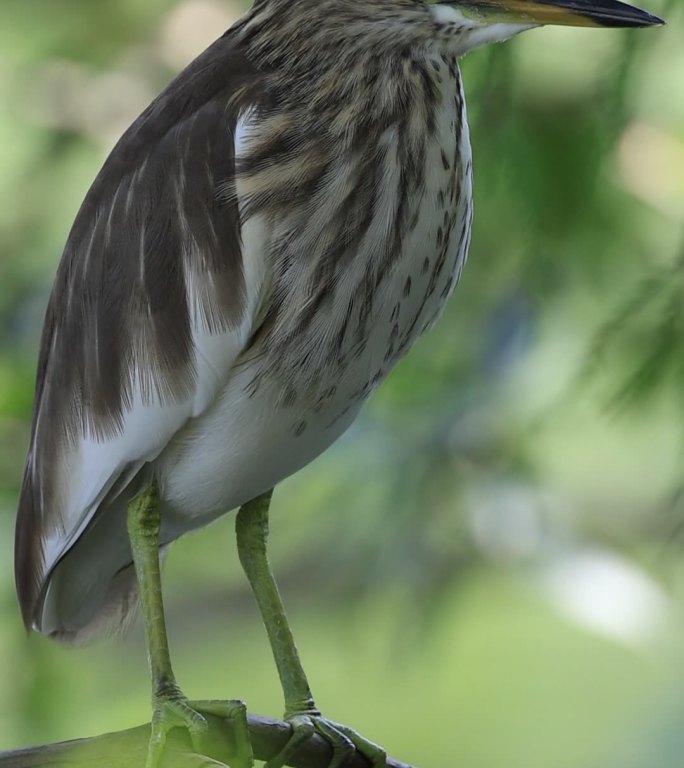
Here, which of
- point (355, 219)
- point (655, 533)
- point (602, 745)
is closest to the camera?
point (355, 219)

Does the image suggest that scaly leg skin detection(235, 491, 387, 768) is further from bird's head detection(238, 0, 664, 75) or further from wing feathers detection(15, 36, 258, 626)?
bird's head detection(238, 0, 664, 75)

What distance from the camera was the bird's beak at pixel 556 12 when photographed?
1.14m

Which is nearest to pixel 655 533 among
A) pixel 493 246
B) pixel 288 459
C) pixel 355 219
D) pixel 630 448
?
pixel 630 448

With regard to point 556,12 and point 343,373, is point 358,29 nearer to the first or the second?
point 556,12

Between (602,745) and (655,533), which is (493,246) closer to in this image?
(655,533)

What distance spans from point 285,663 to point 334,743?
0.14 meters

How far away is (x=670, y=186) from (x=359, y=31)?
1.34ft

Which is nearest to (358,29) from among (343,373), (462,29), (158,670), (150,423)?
(462,29)

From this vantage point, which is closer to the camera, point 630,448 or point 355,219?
point 355,219

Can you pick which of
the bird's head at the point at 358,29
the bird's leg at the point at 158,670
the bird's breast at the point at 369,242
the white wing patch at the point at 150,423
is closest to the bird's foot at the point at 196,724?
the bird's leg at the point at 158,670

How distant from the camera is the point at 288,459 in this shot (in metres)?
1.52

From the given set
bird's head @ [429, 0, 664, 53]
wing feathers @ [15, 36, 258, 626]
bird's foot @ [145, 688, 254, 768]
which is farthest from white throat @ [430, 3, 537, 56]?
bird's foot @ [145, 688, 254, 768]

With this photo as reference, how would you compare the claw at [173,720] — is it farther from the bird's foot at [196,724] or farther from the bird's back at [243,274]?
the bird's back at [243,274]

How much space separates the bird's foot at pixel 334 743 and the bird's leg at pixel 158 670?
9cm
